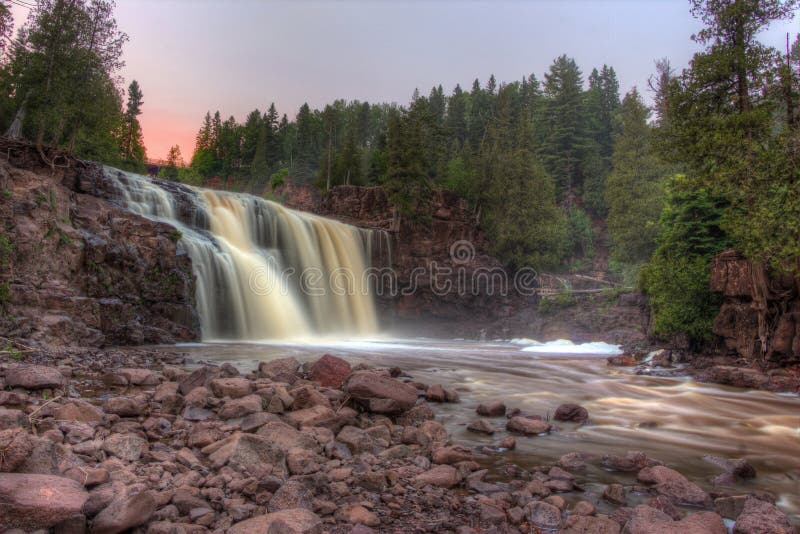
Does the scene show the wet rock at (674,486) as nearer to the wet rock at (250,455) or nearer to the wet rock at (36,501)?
the wet rock at (250,455)

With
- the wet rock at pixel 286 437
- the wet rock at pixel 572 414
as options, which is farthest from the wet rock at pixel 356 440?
the wet rock at pixel 572 414

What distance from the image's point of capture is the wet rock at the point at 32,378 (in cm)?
649

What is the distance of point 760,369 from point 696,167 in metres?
7.02

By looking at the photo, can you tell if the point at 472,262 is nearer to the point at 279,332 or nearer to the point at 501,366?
the point at 279,332

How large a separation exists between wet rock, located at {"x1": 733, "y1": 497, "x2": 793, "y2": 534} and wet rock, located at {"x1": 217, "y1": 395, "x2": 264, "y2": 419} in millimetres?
5528

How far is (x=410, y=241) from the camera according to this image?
39562 millimetres

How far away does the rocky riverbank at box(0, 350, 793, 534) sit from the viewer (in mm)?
3629

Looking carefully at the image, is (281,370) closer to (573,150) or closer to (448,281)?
(448,281)

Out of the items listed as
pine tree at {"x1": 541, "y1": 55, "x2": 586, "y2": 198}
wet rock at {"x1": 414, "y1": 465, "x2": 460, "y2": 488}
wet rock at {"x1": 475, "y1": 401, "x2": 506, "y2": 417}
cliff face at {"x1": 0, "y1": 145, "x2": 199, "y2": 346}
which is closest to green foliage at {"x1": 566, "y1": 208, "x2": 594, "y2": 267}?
pine tree at {"x1": 541, "y1": 55, "x2": 586, "y2": 198}

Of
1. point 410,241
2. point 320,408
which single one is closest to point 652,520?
point 320,408

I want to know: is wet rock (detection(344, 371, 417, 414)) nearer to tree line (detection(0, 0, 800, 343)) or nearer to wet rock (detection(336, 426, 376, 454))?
wet rock (detection(336, 426, 376, 454))

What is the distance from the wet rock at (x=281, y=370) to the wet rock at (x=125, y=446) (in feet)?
12.3

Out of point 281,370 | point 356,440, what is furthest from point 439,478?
point 281,370

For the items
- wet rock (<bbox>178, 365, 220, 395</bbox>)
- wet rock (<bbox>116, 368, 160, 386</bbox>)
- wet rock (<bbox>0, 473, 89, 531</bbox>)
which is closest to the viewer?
wet rock (<bbox>0, 473, 89, 531</bbox>)
